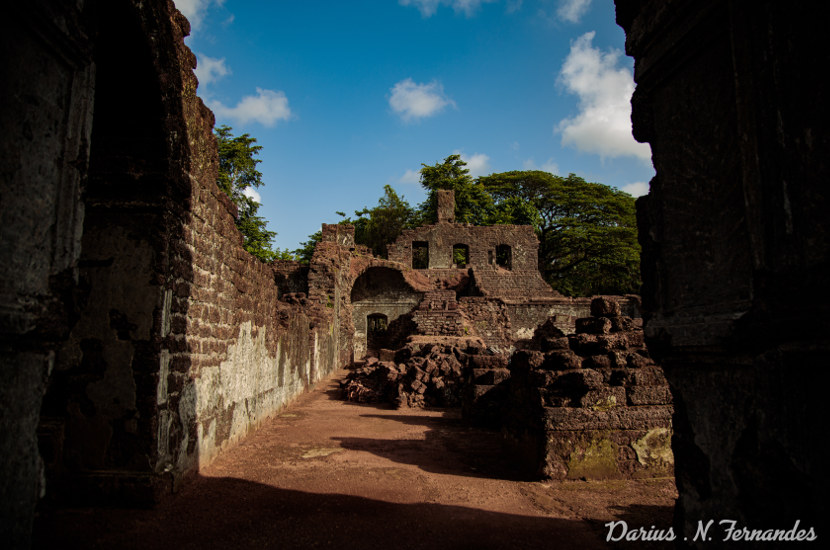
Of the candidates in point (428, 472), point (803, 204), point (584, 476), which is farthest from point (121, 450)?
point (803, 204)

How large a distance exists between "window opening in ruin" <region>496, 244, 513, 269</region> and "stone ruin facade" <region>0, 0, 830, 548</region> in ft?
90.4

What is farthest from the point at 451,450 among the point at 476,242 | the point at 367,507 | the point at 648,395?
the point at 476,242

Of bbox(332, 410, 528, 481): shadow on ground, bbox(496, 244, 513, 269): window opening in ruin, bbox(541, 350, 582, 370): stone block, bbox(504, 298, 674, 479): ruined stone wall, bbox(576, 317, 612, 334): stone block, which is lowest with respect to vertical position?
bbox(332, 410, 528, 481): shadow on ground

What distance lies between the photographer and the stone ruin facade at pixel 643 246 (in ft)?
5.06

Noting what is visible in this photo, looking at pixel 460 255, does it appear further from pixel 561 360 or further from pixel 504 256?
pixel 561 360

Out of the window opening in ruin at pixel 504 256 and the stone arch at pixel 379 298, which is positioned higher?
the window opening in ruin at pixel 504 256

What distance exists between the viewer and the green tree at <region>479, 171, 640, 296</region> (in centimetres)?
3488

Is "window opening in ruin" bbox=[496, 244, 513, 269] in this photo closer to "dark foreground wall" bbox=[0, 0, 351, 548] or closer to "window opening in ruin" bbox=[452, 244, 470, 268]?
"window opening in ruin" bbox=[452, 244, 470, 268]

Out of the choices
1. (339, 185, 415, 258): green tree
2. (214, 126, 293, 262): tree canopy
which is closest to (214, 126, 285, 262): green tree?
(214, 126, 293, 262): tree canopy

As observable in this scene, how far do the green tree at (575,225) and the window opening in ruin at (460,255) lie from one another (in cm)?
438

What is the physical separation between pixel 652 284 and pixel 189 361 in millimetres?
3710

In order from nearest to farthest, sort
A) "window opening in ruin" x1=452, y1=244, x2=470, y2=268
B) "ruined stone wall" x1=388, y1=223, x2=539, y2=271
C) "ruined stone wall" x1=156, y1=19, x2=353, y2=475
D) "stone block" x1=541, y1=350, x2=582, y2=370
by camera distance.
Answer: "ruined stone wall" x1=156, y1=19, x2=353, y2=475
"stone block" x1=541, y1=350, x2=582, y2=370
"ruined stone wall" x1=388, y1=223, x2=539, y2=271
"window opening in ruin" x1=452, y1=244, x2=470, y2=268

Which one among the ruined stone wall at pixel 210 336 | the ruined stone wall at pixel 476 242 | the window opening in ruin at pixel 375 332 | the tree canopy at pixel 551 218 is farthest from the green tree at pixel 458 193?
the ruined stone wall at pixel 210 336

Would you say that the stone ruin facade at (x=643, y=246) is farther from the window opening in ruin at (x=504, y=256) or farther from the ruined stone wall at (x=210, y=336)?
the window opening in ruin at (x=504, y=256)
